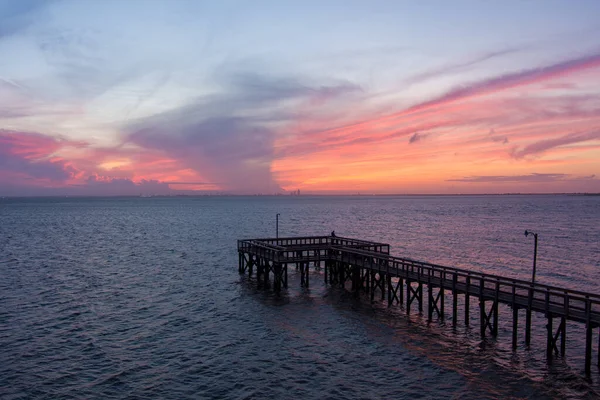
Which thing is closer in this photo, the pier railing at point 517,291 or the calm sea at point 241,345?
the calm sea at point 241,345

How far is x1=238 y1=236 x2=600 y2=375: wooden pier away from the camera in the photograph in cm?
2209

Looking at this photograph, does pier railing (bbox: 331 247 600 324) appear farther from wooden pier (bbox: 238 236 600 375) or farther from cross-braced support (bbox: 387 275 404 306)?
cross-braced support (bbox: 387 275 404 306)

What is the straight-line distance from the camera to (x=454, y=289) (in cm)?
2725

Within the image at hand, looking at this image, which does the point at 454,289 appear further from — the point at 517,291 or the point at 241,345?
the point at 241,345

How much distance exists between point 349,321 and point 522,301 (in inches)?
409

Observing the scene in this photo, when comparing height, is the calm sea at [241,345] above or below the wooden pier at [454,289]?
below

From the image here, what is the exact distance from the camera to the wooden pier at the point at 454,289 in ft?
72.5

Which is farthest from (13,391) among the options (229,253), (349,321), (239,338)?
(229,253)

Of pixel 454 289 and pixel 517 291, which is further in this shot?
pixel 454 289

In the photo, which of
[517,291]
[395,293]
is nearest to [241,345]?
[395,293]

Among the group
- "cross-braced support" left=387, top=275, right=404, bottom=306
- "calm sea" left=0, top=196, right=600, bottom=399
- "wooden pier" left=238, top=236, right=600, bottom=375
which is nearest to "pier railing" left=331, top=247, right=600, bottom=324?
"wooden pier" left=238, top=236, right=600, bottom=375

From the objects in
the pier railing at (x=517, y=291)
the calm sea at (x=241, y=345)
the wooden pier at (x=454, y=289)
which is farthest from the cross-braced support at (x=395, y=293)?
the pier railing at (x=517, y=291)

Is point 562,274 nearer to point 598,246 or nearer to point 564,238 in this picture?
point 598,246

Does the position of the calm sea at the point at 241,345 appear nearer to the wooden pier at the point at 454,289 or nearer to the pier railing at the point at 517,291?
the wooden pier at the point at 454,289
